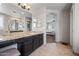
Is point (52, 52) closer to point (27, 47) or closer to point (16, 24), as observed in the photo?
point (27, 47)

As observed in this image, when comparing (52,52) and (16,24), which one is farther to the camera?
(16,24)

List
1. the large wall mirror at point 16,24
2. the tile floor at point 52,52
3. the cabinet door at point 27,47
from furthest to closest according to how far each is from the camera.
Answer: the large wall mirror at point 16,24
the tile floor at point 52,52
the cabinet door at point 27,47

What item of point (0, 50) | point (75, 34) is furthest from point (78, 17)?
point (0, 50)

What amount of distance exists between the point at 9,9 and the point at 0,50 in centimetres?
418

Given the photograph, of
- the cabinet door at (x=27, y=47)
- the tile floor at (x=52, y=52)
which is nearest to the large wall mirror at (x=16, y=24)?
the tile floor at (x=52, y=52)

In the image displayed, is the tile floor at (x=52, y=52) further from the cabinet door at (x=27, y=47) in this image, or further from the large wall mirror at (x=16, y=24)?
the large wall mirror at (x=16, y=24)

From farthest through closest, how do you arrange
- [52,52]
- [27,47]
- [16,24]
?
1. [16,24]
2. [52,52]
3. [27,47]

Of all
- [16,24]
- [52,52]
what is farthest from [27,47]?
[16,24]

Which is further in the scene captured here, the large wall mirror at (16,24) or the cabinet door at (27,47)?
the large wall mirror at (16,24)

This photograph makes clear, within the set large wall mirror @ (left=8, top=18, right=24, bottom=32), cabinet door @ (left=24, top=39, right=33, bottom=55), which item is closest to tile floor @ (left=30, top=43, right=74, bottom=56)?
cabinet door @ (left=24, top=39, right=33, bottom=55)

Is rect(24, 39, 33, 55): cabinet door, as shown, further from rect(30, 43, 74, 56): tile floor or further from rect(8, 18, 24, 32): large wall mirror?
rect(8, 18, 24, 32): large wall mirror

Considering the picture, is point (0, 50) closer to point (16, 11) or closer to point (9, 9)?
point (9, 9)

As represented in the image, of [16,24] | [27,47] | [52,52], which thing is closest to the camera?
[27,47]

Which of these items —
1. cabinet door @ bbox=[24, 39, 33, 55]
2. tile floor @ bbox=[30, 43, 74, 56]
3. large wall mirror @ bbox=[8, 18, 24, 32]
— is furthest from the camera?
large wall mirror @ bbox=[8, 18, 24, 32]
